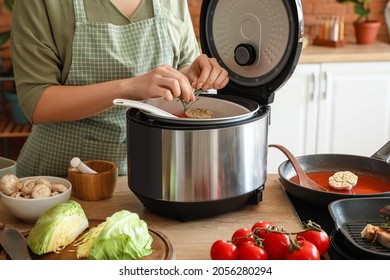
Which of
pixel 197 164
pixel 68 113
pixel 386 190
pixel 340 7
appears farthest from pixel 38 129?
→ pixel 340 7

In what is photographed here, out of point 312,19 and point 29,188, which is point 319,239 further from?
point 312,19

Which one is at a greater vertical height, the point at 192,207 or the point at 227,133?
the point at 227,133

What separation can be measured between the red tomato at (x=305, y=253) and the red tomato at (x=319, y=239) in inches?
2.2

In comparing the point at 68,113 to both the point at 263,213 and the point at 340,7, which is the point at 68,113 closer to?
the point at 263,213

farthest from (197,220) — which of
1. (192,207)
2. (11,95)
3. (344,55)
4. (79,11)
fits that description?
(11,95)

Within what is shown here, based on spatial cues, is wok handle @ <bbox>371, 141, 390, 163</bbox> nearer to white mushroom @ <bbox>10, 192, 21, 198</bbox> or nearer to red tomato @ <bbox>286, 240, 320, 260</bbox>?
red tomato @ <bbox>286, 240, 320, 260</bbox>

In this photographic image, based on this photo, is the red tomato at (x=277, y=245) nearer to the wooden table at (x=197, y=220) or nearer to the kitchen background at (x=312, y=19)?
the wooden table at (x=197, y=220)

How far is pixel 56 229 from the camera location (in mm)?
1165

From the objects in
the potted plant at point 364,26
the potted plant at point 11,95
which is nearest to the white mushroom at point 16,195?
the potted plant at point 11,95

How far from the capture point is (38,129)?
177cm

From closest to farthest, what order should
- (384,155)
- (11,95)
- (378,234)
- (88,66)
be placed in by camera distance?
(378,234) → (384,155) → (88,66) → (11,95)

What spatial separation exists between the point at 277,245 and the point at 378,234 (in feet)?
0.66

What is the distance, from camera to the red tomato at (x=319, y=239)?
112 centimetres
